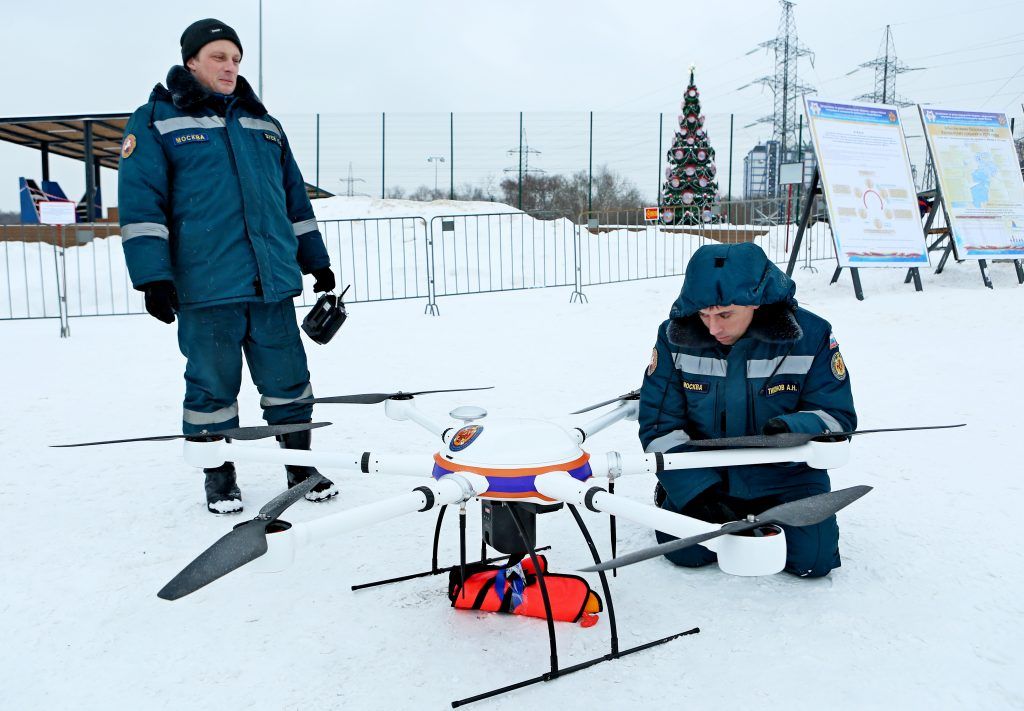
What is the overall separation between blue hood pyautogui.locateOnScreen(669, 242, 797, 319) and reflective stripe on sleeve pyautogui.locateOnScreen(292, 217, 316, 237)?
6.49ft

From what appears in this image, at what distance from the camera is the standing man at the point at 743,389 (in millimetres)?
2418

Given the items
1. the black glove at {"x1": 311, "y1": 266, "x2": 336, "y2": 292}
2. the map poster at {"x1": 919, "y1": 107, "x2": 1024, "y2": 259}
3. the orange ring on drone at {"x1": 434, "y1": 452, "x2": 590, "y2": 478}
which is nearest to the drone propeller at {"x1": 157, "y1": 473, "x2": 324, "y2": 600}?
the orange ring on drone at {"x1": 434, "y1": 452, "x2": 590, "y2": 478}

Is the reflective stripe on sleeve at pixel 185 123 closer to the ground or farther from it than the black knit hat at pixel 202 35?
closer to the ground

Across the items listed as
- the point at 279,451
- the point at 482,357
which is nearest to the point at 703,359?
the point at 279,451

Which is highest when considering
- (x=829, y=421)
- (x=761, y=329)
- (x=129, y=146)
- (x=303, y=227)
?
(x=129, y=146)

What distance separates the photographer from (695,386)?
268 cm

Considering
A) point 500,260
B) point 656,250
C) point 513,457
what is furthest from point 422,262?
point 513,457

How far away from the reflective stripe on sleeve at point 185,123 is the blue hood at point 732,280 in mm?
2064

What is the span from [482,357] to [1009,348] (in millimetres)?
4299

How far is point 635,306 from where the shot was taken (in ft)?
30.8

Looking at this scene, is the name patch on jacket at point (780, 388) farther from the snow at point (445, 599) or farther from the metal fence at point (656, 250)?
the metal fence at point (656, 250)

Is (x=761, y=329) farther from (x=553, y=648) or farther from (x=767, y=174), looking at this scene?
(x=767, y=174)

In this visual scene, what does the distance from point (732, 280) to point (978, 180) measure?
906cm

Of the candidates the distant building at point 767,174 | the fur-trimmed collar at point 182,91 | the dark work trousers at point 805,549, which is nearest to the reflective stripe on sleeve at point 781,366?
Answer: the dark work trousers at point 805,549
